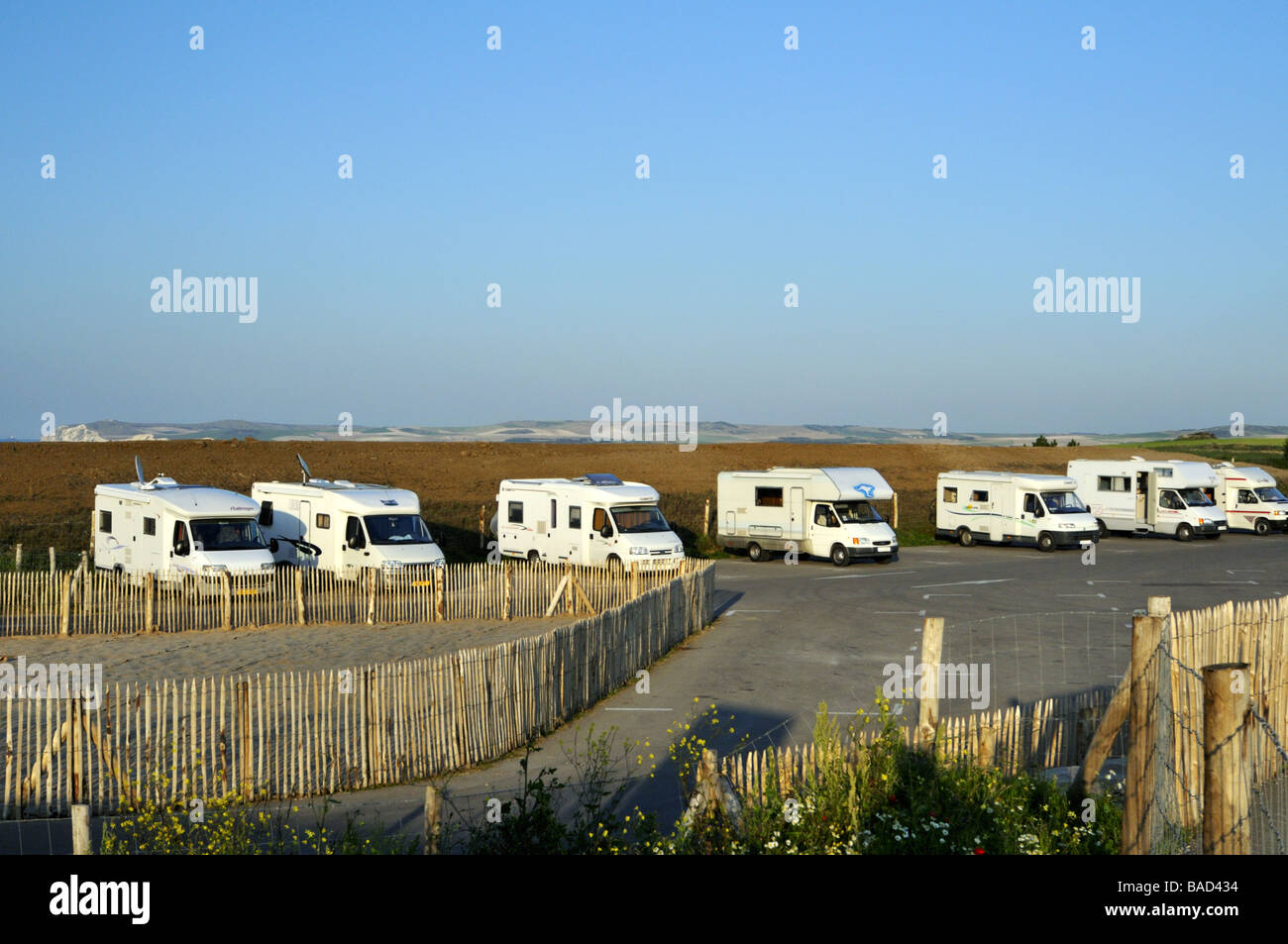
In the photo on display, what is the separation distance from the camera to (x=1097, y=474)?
43.1 m

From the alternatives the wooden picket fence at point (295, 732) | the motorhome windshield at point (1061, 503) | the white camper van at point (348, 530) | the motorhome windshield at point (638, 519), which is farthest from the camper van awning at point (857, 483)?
the wooden picket fence at point (295, 732)

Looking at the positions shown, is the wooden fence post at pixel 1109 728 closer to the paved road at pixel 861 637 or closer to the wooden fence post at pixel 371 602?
the paved road at pixel 861 637

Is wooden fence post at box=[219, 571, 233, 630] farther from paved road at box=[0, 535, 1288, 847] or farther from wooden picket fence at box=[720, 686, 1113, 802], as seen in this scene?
wooden picket fence at box=[720, 686, 1113, 802]

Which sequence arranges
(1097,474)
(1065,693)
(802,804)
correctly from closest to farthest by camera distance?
(802,804), (1065,693), (1097,474)

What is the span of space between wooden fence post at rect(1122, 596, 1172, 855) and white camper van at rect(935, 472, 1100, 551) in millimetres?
31464

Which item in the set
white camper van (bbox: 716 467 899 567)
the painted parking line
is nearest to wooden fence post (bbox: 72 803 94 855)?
the painted parking line

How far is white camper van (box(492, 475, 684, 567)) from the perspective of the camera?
28797 mm

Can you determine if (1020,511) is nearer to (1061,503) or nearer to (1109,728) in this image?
(1061,503)

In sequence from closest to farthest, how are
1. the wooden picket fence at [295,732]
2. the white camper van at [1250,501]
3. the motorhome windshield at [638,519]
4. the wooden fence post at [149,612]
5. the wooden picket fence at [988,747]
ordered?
1. the wooden picket fence at [988,747]
2. the wooden picket fence at [295,732]
3. the wooden fence post at [149,612]
4. the motorhome windshield at [638,519]
5. the white camper van at [1250,501]

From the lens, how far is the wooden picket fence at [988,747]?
8797mm

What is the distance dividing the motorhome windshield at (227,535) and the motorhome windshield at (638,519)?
355 inches
